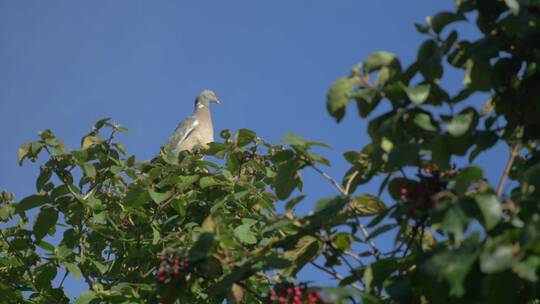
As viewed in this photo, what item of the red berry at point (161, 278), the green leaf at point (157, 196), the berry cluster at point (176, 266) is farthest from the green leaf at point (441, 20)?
the green leaf at point (157, 196)

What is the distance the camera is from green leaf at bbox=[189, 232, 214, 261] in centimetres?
266

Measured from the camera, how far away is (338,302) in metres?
2.36

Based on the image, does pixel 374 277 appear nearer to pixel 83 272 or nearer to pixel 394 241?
pixel 394 241

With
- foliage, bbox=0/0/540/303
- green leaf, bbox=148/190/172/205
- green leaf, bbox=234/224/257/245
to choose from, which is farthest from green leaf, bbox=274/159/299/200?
green leaf, bbox=148/190/172/205

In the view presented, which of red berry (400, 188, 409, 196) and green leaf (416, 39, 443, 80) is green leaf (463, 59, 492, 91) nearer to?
green leaf (416, 39, 443, 80)

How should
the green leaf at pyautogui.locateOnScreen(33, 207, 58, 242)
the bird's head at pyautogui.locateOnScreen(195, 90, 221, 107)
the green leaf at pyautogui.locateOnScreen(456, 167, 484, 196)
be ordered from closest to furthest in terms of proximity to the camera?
1. the green leaf at pyautogui.locateOnScreen(456, 167, 484, 196)
2. the green leaf at pyautogui.locateOnScreen(33, 207, 58, 242)
3. the bird's head at pyautogui.locateOnScreen(195, 90, 221, 107)

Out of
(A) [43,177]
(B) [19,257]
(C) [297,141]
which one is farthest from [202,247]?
(B) [19,257]

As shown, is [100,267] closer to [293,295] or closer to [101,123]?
[101,123]

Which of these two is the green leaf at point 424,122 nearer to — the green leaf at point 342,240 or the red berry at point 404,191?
the red berry at point 404,191

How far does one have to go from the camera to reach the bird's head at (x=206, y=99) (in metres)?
14.6

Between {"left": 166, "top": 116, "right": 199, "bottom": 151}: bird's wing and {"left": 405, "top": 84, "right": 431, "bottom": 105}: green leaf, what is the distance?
9.43 meters

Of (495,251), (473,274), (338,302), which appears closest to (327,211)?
(338,302)

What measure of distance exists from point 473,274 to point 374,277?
0.50 m

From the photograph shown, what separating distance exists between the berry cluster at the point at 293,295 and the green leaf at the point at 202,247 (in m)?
0.28
